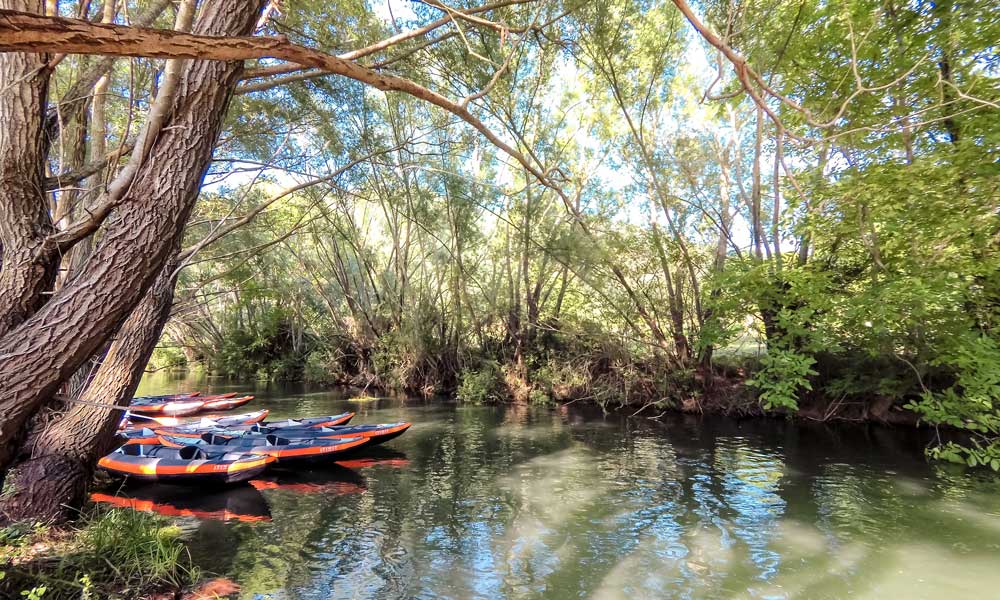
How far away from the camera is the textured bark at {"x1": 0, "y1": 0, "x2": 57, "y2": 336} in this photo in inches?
115

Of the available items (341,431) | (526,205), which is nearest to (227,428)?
(341,431)

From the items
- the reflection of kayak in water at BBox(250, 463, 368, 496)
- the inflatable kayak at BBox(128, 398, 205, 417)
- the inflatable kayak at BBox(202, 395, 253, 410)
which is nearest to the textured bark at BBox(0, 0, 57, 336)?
the reflection of kayak in water at BBox(250, 463, 368, 496)

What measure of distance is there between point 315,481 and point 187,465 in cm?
178

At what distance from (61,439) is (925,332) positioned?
11.6 metres

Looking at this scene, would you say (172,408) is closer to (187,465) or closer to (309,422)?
(309,422)

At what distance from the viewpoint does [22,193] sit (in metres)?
3.05

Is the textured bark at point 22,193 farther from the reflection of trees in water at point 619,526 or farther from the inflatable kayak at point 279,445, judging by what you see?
the inflatable kayak at point 279,445

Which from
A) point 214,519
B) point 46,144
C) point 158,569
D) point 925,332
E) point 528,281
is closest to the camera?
point 46,144

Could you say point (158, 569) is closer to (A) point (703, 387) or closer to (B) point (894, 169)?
(B) point (894, 169)

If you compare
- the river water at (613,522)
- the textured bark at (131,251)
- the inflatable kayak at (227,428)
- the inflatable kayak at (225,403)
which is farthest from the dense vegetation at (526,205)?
the inflatable kayak at (225,403)

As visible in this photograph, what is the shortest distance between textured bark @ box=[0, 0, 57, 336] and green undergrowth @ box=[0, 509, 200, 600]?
6.09 ft

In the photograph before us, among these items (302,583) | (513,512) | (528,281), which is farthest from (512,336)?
(302,583)

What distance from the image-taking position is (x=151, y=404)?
13.4 m

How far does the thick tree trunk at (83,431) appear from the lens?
13.3ft
